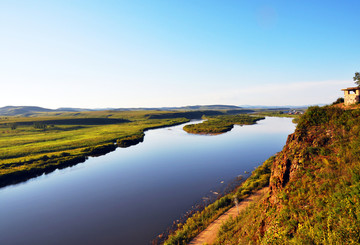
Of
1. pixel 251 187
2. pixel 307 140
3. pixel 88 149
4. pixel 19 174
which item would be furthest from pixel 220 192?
pixel 88 149

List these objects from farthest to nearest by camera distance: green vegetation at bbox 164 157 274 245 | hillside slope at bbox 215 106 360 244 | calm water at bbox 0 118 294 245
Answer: calm water at bbox 0 118 294 245, green vegetation at bbox 164 157 274 245, hillside slope at bbox 215 106 360 244

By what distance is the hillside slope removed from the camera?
10.1 m

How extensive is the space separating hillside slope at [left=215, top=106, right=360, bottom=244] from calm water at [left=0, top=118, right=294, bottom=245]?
41.2 ft

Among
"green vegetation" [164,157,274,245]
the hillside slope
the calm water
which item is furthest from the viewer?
the calm water

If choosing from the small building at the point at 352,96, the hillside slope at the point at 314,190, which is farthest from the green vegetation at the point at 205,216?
the small building at the point at 352,96

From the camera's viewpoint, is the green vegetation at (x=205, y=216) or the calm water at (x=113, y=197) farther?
Result: the calm water at (x=113, y=197)

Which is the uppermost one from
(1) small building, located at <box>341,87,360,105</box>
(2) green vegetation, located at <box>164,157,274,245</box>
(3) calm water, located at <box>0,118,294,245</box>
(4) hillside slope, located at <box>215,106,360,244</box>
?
(1) small building, located at <box>341,87,360,105</box>

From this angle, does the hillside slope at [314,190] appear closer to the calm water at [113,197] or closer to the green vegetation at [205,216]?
the green vegetation at [205,216]

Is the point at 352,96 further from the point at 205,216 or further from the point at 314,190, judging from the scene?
the point at 205,216

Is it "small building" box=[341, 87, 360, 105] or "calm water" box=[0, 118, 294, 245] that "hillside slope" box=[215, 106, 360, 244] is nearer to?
"small building" box=[341, 87, 360, 105]

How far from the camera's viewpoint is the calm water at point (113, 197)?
77.1 ft

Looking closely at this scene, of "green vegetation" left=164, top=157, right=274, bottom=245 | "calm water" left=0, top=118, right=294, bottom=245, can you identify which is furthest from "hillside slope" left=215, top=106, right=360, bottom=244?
"calm water" left=0, top=118, right=294, bottom=245

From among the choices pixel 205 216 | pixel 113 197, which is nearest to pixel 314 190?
pixel 205 216

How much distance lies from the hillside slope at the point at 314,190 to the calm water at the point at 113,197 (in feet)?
41.2
